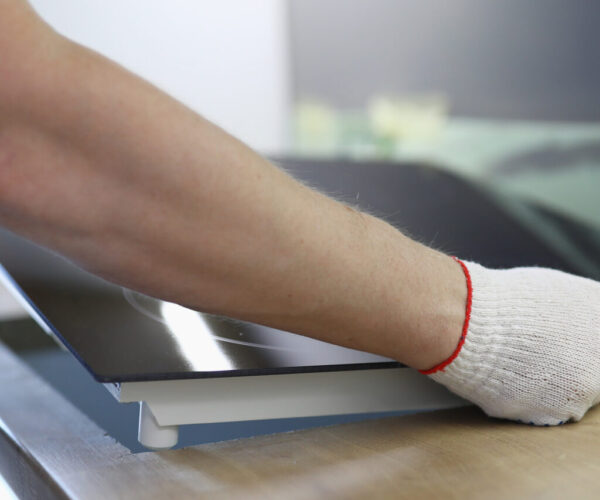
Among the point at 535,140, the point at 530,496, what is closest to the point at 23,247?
the point at 530,496

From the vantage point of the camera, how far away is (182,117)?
38cm

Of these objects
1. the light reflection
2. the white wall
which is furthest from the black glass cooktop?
the white wall

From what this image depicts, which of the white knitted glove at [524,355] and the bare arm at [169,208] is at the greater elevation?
the bare arm at [169,208]

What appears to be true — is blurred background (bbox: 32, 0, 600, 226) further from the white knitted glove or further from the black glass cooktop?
the white knitted glove

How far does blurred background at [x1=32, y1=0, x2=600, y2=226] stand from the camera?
44.4 inches

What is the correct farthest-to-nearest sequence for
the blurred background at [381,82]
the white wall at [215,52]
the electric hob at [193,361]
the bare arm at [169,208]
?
the white wall at [215,52] < the blurred background at [381,82] < the electric hob at [193,361] < the bare arm at [169,208]

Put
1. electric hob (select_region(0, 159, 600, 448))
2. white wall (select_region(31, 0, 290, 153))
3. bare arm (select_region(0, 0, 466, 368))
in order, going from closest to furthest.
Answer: bare arm (select_region(0, 0, 466, 368)), electric hob (select_region(0, 159, 600, 448)), white wall (select_region(31, 0, 290, 153))

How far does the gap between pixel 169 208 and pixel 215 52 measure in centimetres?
275

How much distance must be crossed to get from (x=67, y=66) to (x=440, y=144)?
146 centimetres

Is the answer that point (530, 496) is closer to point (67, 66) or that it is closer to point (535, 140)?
point (67, 66)

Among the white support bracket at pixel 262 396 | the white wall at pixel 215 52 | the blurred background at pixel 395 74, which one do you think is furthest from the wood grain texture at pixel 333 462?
the white wall at pixel 215 52

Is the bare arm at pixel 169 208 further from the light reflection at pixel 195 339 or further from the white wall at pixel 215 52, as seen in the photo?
the white wall at pixel 215 52

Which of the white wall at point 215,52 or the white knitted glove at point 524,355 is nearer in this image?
the white knitted glove at point 524,355

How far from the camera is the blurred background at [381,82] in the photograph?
3.51 feet
